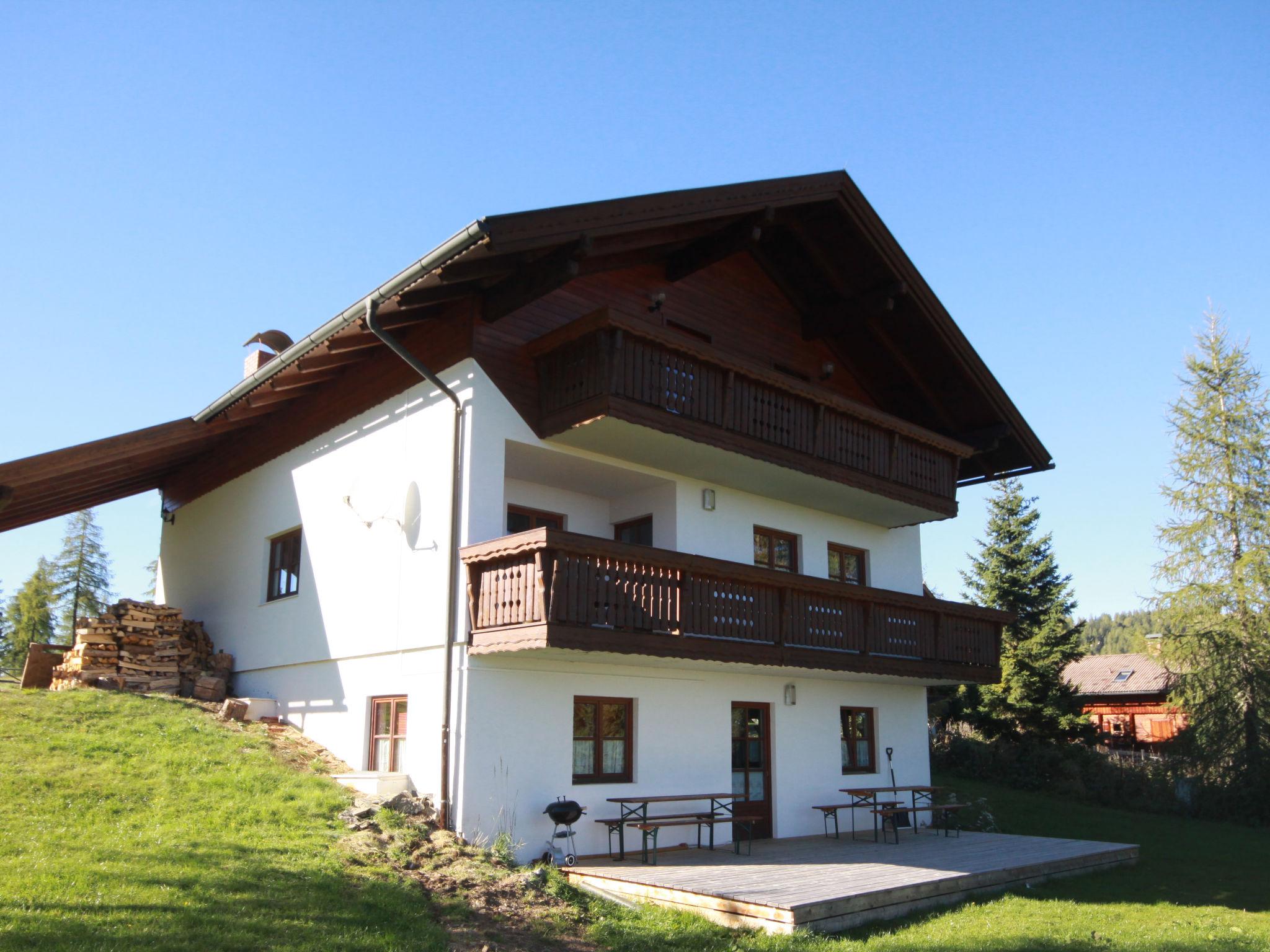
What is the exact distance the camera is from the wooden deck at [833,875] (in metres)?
9.95

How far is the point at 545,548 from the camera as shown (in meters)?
11.3

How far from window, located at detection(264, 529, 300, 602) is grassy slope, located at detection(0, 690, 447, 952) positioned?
2920 mm

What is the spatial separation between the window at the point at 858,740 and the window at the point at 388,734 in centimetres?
785

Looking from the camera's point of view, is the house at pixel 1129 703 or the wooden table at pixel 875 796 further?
the house at pixel 1129 703

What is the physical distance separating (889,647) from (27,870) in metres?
11.9

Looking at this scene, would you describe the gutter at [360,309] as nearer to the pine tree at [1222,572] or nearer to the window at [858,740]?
the window at [858,740]

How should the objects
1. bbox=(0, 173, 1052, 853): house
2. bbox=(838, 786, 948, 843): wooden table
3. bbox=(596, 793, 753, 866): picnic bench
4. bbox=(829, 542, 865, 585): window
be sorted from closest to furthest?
bbox=(0, 173, 1052, 853): house
bbox=(596, 793, 753, 866): picnic bench
bbox=(838, 786, 948, 843): wooden table
bbox=(829, 542, 865, 585): window

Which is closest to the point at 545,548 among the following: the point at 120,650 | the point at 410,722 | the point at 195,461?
the point at 410,722

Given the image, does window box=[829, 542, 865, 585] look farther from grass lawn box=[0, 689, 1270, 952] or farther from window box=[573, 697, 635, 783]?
grass lawn box=[0, 689, 1270, 952]

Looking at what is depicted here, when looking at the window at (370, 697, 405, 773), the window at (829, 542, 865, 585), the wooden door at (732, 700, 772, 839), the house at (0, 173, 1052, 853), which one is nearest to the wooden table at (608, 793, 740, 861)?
the house at (0, 173, 1052, 853)

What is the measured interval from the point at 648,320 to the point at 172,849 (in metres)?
9.43

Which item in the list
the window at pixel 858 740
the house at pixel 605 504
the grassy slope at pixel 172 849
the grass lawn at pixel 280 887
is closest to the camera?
the grassy slope at pixel 172 849

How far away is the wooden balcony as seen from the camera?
1143cm

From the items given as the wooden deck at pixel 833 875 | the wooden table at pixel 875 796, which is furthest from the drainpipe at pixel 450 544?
the wooden table at pixel 875 796
